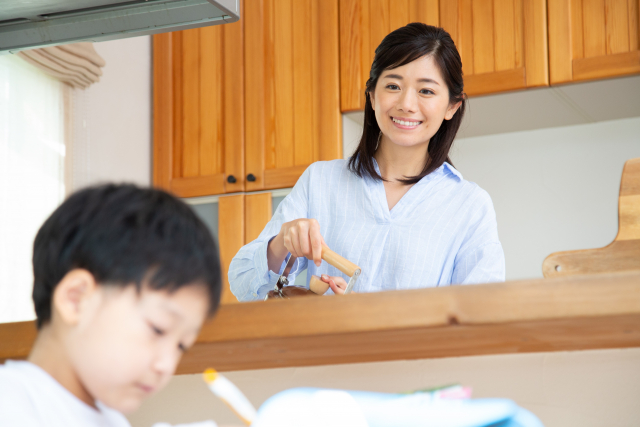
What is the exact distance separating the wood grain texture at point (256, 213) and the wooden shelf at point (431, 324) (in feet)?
6.10

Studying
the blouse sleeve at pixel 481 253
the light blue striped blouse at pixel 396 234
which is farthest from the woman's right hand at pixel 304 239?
the blouse sleeve at pixel 481 253

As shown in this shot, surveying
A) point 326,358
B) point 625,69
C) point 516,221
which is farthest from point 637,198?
point 516,221

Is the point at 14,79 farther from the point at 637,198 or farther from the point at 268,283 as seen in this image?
the point at 637,198

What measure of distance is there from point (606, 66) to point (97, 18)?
1.64 meters

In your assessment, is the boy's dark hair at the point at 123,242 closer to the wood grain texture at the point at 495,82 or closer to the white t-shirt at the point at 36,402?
the white t-shirt at the point at 36,402

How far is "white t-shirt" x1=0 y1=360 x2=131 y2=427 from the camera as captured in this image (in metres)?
0.48

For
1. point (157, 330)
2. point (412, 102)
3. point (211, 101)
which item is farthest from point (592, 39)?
point (157, 330)

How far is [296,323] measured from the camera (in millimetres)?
668

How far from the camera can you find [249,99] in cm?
272

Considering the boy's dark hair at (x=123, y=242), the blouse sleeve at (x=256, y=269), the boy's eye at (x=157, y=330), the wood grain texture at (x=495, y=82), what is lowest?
the blouse sleeve at (x=256, y=269)

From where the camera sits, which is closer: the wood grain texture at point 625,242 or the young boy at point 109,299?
the young boy at point 109,299

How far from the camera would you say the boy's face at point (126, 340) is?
51cm

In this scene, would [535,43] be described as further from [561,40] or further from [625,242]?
[625,242]

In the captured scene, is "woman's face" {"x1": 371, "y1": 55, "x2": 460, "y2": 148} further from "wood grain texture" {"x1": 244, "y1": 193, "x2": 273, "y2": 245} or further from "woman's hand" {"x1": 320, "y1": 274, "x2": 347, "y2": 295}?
"wood grain texture" {"x1": 244, "y1": 193, "x2": 273, "y2": 245}
